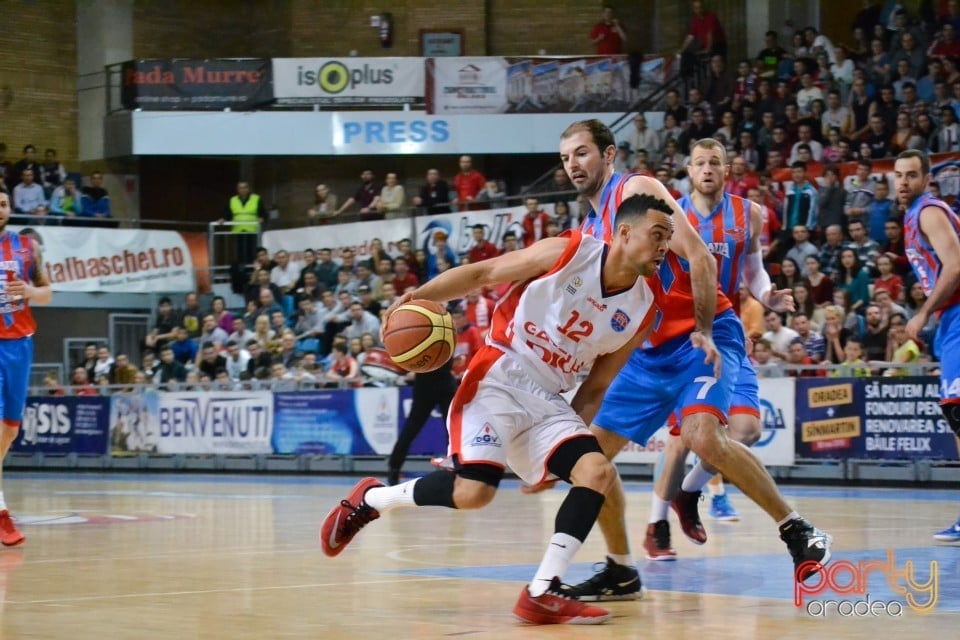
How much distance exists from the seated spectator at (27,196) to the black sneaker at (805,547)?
2261cm

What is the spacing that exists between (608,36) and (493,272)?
73.7 feet

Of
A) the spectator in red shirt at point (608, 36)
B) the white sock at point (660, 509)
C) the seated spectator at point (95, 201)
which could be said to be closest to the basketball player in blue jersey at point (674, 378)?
the white sock at point (660, 509)

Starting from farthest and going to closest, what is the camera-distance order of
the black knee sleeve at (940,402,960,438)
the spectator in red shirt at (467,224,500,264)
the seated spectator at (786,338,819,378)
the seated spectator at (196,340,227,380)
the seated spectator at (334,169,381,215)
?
1. the seated spectator at (334,169,381,215)
2. the seated spectator at (196,340,227,380)
3. the spectator in red shirt at (467,224,500,264)
4. the seated spectator at (786,338,819,378)
5. the black knee sleeve at (940,402,960,438)

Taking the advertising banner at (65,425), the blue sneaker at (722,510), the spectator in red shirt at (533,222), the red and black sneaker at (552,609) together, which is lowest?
the advertising banner at (65,425)

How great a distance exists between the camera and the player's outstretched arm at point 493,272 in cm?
587

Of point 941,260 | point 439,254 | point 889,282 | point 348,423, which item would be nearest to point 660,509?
point 941,260

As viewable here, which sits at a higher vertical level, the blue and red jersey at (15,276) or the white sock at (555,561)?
the blue and red jersey at (15,276)

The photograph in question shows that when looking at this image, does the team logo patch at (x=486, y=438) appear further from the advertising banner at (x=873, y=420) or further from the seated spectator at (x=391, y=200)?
the seated spectator at (x=391, y=200)

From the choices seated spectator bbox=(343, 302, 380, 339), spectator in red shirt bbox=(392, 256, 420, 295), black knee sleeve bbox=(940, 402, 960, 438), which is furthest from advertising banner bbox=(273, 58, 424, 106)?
black knee sleeve bbox=(940, 402, 960, 438)

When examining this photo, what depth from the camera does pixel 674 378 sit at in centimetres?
734

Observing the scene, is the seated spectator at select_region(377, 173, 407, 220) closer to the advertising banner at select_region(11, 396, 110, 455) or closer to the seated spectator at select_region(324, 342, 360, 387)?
the seated spectator at select_region(324, 342, 360, 387)

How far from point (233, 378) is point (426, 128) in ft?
24.5

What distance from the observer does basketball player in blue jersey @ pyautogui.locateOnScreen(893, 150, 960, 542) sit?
8406 millimetres

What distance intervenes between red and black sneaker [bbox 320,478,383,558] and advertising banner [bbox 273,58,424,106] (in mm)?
21644
